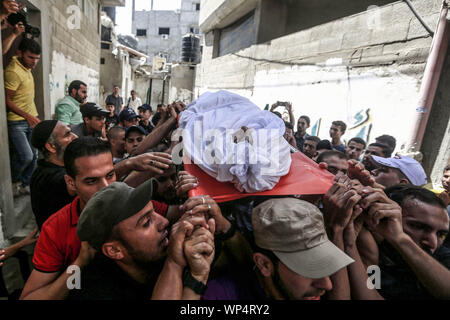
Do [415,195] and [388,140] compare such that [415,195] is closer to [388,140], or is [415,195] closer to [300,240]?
[300,240]

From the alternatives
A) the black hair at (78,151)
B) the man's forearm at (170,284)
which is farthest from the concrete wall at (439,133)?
the black hair at (78,151)

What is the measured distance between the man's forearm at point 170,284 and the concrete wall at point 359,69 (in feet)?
13.3

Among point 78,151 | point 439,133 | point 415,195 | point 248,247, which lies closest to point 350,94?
point 439,133

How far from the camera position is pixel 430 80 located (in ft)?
11.0

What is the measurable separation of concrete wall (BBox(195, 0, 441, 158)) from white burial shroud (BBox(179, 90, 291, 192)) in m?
3.26

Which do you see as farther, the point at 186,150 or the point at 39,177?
the point at 39,177

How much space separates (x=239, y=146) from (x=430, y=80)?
3.49m

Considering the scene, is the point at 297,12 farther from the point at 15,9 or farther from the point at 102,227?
the point at 102,227

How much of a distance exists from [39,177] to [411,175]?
9.82 ft

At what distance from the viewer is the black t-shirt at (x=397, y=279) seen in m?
1.20

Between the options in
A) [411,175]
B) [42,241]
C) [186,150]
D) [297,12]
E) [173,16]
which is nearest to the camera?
[42,241]

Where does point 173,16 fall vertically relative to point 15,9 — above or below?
above

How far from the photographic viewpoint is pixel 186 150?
5.06ft
